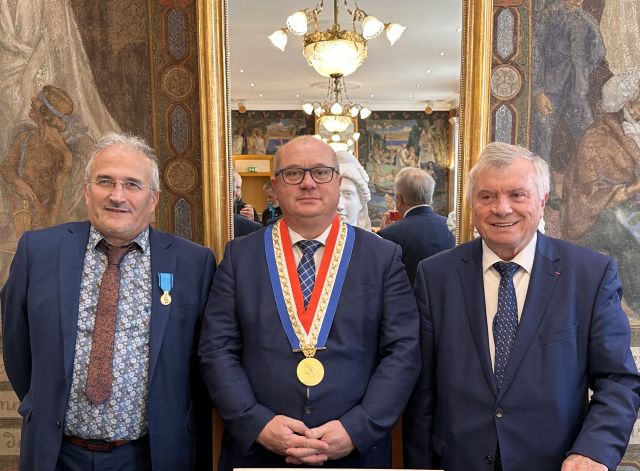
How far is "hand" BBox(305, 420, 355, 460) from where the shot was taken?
83.8 inches

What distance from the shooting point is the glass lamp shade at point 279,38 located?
3008 millimetres

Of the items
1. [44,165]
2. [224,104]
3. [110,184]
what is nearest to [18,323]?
[110,184]

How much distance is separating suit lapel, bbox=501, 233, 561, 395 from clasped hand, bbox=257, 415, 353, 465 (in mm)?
636

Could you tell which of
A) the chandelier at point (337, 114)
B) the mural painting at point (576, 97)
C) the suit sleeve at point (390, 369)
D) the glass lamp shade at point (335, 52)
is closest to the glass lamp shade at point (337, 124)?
the chandelier at point (337, 114)

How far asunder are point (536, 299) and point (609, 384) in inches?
15.5

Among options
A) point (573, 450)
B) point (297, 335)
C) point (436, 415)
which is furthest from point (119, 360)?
point (573, 450)

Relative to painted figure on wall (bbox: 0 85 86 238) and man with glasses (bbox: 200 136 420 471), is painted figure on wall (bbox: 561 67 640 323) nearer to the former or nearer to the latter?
man with glasses (bbox: 200 136 420 471)

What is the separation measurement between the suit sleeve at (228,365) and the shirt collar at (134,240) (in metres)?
0.33

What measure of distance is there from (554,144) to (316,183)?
1.56 metres

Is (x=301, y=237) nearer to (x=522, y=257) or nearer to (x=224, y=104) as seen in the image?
(x=522, y=257)

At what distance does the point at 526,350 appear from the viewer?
2.11 metres

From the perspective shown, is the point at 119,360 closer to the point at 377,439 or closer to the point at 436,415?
the point at 377,439

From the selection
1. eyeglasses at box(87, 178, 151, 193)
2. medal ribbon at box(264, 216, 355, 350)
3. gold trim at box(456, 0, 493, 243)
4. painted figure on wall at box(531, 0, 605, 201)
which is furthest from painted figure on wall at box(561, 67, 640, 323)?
eyeglasses at box(87, 178, 151, 193)

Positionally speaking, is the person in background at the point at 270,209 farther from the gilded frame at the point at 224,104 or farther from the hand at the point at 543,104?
the hand at the point at 543,104
